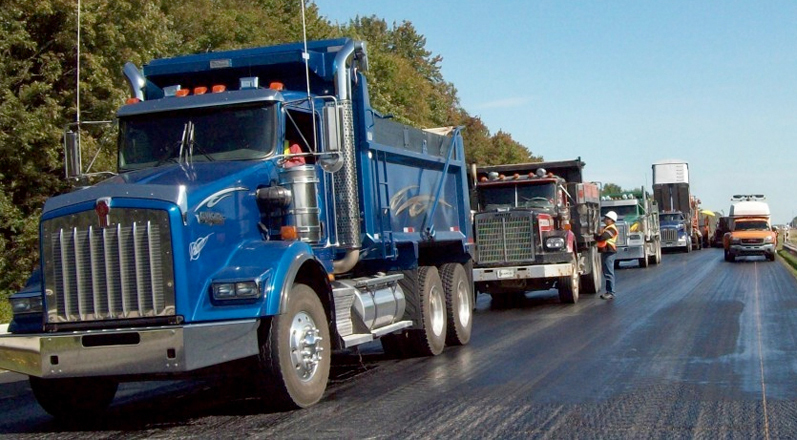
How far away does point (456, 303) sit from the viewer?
1366 cm

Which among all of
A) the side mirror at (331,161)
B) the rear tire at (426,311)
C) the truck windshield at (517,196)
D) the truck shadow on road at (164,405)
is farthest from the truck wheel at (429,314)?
the truck windshield at (517,196)

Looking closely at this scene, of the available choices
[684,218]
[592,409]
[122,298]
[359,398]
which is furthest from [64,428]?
[684,218]

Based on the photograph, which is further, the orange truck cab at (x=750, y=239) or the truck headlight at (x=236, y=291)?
the orange truck cab at (x=750, y=239)

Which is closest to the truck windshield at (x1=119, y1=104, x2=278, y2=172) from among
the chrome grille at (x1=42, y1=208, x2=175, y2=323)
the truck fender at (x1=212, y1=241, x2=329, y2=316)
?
the truck fender at (x1=212, y1=241, x2=329, y2=316)

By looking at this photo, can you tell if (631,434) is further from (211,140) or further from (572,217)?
(572,217)

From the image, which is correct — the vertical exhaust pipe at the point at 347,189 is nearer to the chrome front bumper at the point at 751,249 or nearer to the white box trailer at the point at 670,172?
the chrome front bumper at the point at 751,249

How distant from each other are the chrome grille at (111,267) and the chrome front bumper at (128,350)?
25 cm

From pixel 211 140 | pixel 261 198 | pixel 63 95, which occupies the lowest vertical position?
pixel 261 198

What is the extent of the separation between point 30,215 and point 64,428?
17303 mm

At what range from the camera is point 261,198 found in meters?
9.25

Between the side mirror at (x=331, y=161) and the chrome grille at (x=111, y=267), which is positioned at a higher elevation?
the side mirror at (x=331, y=161)

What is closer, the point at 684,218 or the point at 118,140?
the point at 118,140

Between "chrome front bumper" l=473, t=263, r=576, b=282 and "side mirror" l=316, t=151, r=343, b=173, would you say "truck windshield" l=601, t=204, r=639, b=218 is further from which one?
"side mirror" l=316, t=151, r=343, b=173

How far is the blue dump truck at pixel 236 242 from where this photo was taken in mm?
8094
